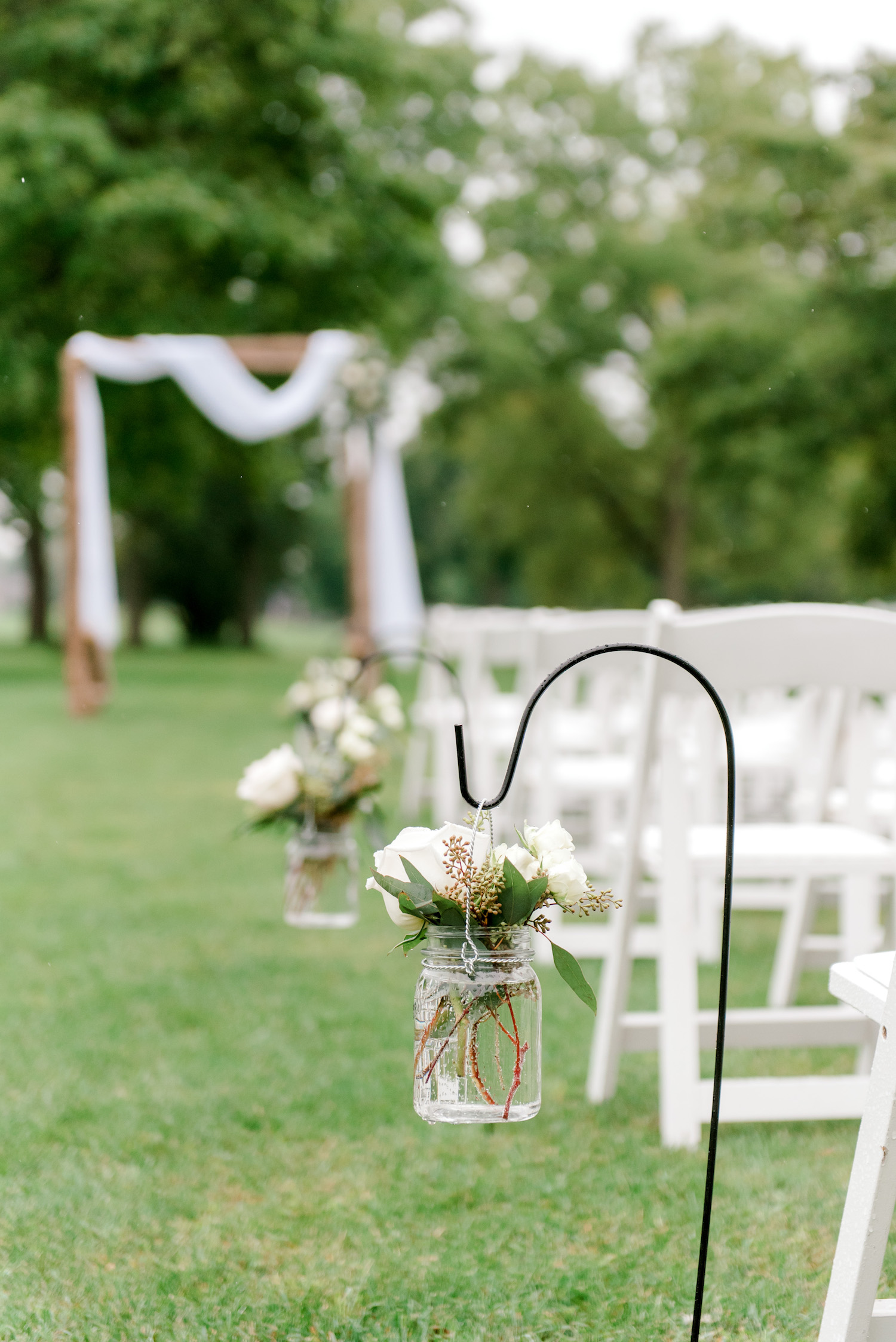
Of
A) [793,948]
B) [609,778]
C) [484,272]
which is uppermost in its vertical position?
[484,272]

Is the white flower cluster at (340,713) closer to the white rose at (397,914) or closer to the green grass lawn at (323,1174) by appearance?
the green grass lawn at (323,1174)

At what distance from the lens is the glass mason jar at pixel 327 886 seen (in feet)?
11.8

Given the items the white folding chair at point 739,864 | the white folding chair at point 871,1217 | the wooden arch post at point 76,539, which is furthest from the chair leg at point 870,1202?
the wooden arch post at point 76,539

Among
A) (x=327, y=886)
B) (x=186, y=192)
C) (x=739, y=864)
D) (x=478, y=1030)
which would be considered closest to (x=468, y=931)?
(x=478, y=1030)

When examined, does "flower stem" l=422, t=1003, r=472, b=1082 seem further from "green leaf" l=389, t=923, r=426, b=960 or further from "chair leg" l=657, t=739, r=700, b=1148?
"chair leg" l=657, t=739, r=700, b=1148

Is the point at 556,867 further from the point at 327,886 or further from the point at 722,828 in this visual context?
the point at 327,886

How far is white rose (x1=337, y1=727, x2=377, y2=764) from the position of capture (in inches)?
140

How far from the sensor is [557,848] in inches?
68.9

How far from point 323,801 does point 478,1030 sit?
182cm

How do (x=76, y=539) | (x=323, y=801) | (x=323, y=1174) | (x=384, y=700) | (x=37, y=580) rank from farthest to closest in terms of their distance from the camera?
(x=37, y=580) → (x=76, y=539) → (x=384, y=700) → (x=323, y=801) → (x=323, y=1174)

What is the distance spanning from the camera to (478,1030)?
5.72 feet

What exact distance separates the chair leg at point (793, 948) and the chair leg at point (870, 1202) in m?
2.10

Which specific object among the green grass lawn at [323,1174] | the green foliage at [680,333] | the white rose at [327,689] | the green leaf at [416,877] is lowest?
the green grass lawn at [323,1174]

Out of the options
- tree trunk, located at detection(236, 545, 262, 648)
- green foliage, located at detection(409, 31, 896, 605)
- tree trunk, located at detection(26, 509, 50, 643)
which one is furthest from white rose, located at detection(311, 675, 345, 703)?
tree trunk, located at detection(236, 545, 262, 648)
